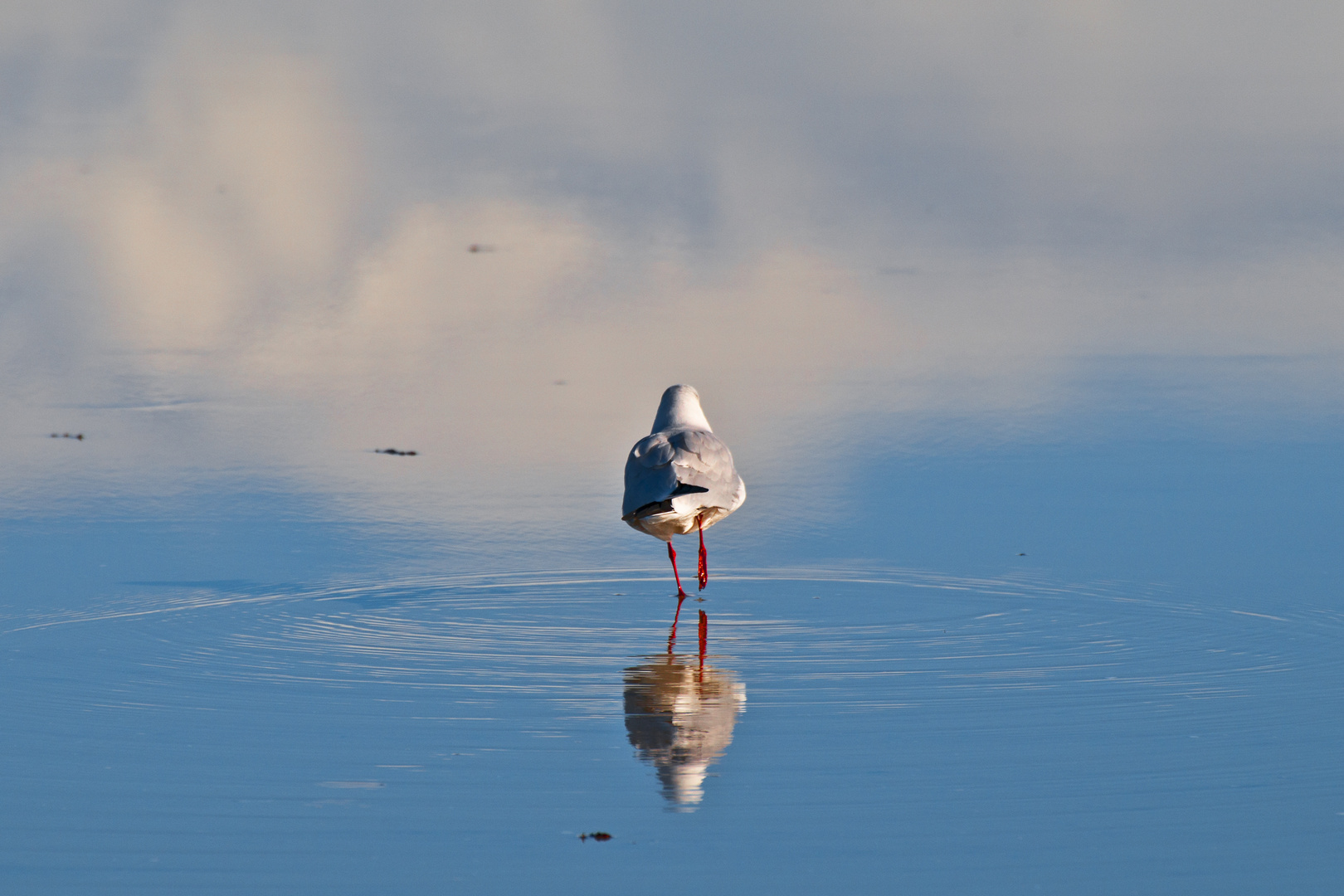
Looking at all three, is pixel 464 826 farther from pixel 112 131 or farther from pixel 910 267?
pixel 112 131

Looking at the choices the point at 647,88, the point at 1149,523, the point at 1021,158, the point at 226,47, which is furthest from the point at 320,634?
the point at 226,47

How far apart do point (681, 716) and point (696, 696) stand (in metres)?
0.20

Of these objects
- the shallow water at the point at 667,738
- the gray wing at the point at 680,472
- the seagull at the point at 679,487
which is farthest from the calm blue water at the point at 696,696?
the gray wing at the point at 680,472

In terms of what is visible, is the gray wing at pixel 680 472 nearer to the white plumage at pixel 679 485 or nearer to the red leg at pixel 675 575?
the white plumage at pixel 679 485

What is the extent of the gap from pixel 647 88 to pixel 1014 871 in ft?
65.4

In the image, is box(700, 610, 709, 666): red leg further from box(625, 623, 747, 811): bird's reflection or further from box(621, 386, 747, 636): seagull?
box(621, 386, 747, 636): seagull

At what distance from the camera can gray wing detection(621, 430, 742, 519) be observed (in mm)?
7543

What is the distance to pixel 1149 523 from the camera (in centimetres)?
841

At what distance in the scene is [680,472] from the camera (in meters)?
7.59

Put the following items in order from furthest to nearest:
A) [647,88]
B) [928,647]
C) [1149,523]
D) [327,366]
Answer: [647,88] → [327,366] → [1149,523] → [928,647]

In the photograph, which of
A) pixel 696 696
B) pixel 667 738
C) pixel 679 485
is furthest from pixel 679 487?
pixel 667 738

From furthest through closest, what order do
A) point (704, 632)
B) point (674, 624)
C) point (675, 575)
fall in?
1. point (675, 575)
2. point (674, 624)
3. point (704, 632)

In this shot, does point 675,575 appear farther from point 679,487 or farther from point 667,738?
point 667,738

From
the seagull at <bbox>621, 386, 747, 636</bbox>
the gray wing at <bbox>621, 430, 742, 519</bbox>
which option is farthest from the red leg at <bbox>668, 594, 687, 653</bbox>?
the gray wing at <bbox>621, 430, 742, 519</bbox>
